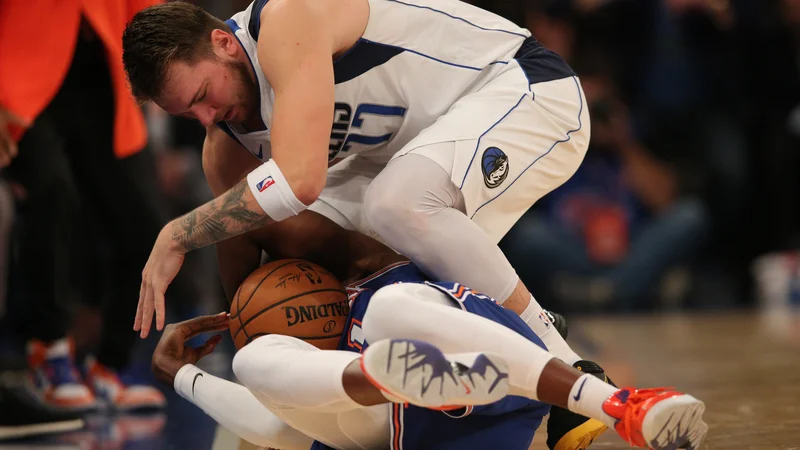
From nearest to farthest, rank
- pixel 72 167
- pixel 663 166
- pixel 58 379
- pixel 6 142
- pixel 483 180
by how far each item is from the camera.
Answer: pixel 483 180, pixel 6 142, pixel 58 379, pixel 72 167, pixel 663 166

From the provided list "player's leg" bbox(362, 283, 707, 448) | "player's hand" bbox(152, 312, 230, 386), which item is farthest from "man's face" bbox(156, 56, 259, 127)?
"player's leg" bbox(362, 283, 707, 448)

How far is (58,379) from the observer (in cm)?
361

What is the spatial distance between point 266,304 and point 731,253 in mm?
A: 6498

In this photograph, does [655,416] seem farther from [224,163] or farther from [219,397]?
[224,163]

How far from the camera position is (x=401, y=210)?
92.6 inches

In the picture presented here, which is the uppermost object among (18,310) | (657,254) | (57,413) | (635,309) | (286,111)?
(286,111)

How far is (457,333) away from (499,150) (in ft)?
2.35

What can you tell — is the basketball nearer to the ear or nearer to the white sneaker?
the white sneaker

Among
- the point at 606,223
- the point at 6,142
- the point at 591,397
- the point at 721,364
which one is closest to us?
the point at 591,397

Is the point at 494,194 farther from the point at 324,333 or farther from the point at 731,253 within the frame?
the point at 731,253

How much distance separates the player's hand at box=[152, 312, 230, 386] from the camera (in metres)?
2.49

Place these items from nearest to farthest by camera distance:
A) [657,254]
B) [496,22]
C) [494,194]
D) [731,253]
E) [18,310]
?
[494,194], [496,22], [18,310], [657,254], [731,253]

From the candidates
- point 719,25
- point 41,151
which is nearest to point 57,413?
point 41,151

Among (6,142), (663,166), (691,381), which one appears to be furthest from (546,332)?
(663,166)
